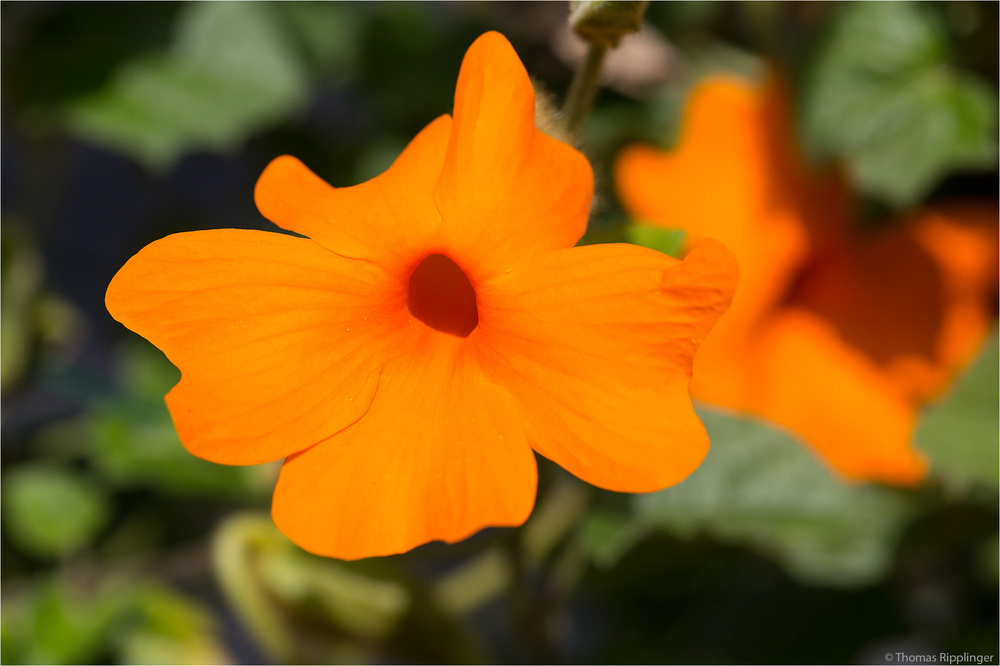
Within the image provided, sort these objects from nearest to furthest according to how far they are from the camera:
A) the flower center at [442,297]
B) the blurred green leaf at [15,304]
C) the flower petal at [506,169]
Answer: the flower petal at [506,169]
the flower center at [442,297]
the blurred green leaf at [15,304]

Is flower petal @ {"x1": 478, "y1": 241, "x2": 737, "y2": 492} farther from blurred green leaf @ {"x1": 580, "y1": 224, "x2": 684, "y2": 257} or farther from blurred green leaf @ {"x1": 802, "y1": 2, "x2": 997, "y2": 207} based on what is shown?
blurred green leaf @ {"x1": 802, "y1": 2, "x2": 997, "y2": 207}

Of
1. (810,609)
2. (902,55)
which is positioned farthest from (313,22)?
(810,609)

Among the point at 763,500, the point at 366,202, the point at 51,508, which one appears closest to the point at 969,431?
the point at 763,500

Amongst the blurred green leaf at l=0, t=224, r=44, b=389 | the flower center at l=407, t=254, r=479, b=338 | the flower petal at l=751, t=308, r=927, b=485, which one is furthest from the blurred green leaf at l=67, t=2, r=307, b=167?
the flower petal at l=751, t=308, r=927, b=485

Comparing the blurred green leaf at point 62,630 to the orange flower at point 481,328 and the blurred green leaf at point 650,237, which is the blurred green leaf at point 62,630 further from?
the blurred green leaf at point 650,237

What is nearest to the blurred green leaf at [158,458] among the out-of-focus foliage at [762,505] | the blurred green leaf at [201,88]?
the blurred green leaf at [201,88]

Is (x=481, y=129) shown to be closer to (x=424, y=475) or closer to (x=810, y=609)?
(x=424, y=475)
